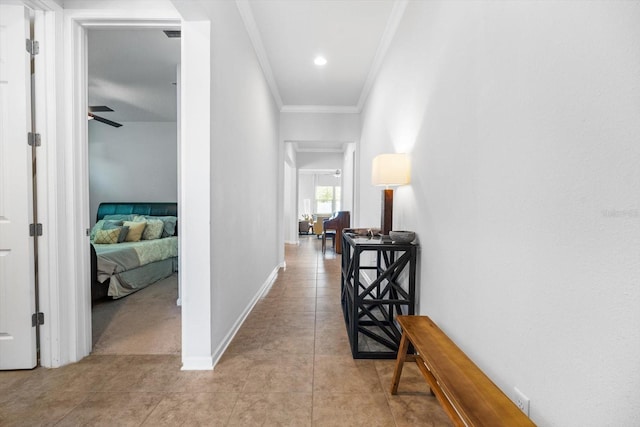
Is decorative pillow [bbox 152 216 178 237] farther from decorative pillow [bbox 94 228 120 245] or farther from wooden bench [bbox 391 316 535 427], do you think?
wooden bench [bbox 391 316 535 427]

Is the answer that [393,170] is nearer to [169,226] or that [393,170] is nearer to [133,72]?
[133,72]

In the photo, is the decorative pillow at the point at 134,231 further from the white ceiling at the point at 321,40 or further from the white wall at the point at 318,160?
the white wall at the point at 318,160

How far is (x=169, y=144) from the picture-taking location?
548 centimetres

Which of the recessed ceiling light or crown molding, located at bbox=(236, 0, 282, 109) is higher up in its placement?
the recessed ceiling light

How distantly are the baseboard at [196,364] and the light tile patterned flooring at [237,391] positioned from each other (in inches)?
1.8

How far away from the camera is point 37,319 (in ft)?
6.13

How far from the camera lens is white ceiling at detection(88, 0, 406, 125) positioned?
2508mm

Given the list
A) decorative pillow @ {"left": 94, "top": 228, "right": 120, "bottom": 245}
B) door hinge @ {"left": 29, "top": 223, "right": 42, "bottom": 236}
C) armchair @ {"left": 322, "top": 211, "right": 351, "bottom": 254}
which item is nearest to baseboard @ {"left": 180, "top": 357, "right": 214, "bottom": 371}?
door hinge @ {"left": 29, "top": 223, "right": 42, "bottom": 236}

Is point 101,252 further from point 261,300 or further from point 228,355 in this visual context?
point 228,355

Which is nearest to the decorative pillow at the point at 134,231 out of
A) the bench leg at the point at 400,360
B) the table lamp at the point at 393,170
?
the table lamp at the point at 393,170

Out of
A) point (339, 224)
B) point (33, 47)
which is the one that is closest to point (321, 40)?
point (33, 47)

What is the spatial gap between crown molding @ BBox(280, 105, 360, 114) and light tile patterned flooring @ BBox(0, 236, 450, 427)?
371cm

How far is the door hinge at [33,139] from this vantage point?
6.03 ft

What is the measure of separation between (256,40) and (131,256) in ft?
9.64
